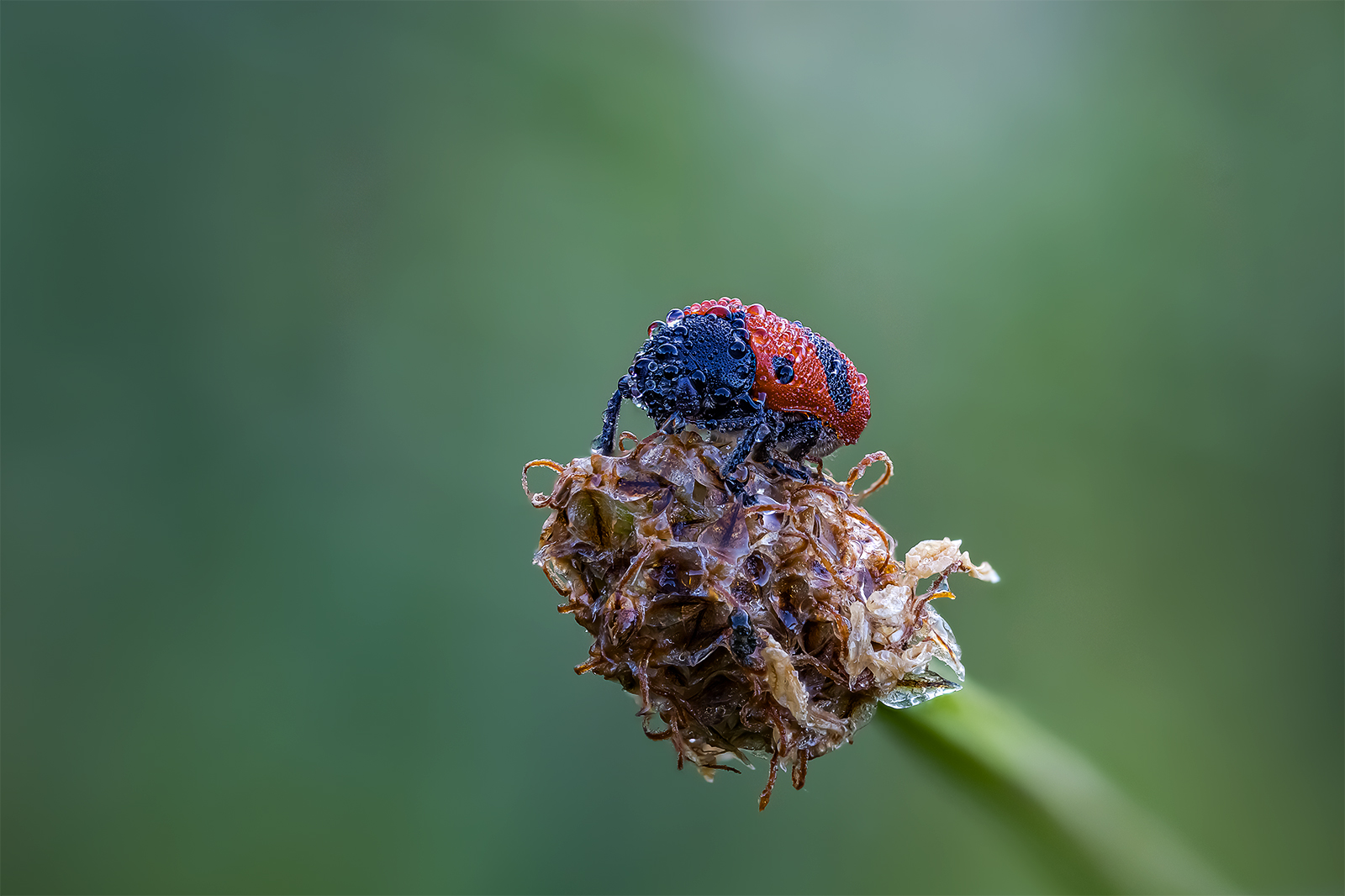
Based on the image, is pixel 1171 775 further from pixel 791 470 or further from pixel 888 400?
pixel 791 470

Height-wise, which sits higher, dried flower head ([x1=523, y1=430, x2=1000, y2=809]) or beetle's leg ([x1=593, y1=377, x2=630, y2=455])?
beetle's leg ([x1=593, y1=377, x2=630, y2=455])

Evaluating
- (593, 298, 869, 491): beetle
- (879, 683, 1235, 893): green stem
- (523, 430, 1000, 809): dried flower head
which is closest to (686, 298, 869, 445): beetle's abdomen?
(593, 298, 869, 491): beetle

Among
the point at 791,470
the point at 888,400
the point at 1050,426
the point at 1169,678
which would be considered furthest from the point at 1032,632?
the point at 791,470

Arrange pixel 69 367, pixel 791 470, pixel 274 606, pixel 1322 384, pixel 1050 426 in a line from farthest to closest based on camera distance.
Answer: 1. pixel 1050 426
2. pixel 1322 384
3. pixel 274 606
4. pixel 69 367
5. pixel 791 470

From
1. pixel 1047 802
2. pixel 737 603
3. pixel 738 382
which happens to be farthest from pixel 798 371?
pixel 1047 802

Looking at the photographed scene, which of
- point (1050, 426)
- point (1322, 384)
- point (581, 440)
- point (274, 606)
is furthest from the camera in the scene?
point (1050, 426)

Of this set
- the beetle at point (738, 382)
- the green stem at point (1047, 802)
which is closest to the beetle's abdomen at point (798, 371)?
the beetle at point (738, 382)

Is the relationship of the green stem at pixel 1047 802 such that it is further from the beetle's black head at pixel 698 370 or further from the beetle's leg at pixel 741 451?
the beetle's black head at pixel 698 370

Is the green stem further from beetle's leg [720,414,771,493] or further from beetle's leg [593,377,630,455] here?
beetle's leg [593,377,630,455]
